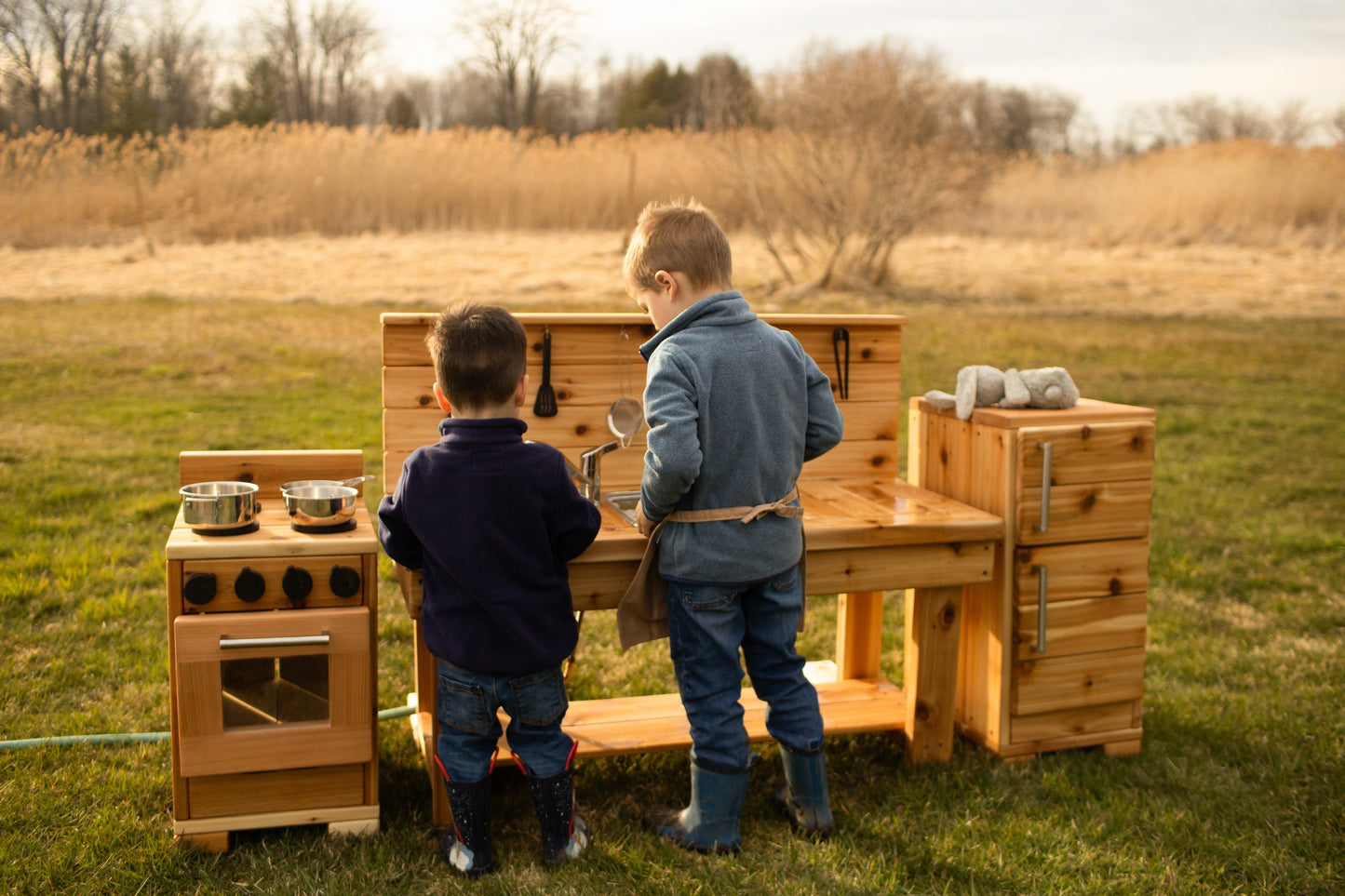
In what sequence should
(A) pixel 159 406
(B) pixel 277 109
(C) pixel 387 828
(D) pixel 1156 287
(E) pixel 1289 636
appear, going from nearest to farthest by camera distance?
1. (C) pixel 387 828
2. (E) pixel 1289 636
3. (A) pixel 159 406
4. (D) pixel 1156 287
5. (B) pixel 277 109

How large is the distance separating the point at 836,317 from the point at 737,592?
1.08m

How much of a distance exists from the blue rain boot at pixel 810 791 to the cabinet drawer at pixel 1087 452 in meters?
0.97

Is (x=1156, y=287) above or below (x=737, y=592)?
above

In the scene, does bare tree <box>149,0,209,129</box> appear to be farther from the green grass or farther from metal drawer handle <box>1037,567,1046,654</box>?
metal drawer handle <box>1037,567,1046,654</box>

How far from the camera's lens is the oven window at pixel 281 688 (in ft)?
8.30

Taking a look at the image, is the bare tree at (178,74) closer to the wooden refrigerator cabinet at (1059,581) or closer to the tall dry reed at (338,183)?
the tall dry reed at (338,183)

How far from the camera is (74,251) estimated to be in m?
10.3

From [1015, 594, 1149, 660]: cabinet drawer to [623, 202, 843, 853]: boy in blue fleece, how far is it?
0.77m

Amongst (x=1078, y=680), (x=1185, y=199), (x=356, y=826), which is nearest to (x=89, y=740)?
(x=356, y=826)

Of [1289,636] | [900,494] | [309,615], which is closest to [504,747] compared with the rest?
[309,615]

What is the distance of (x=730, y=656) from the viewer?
2.46 metres

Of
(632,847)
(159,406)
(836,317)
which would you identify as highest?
(836,317)

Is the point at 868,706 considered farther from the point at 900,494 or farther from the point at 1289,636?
the point at 1289,636

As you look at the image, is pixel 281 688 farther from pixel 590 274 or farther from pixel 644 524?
pixel 590 274
